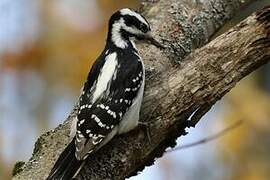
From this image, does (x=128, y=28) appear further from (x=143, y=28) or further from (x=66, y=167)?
(x=66, y=167)

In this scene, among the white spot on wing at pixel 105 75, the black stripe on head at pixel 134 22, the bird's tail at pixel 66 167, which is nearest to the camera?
the bird's tail at pixel 66 167

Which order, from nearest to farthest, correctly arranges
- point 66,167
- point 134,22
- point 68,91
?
point 66,167, point 134,22, point 68,91

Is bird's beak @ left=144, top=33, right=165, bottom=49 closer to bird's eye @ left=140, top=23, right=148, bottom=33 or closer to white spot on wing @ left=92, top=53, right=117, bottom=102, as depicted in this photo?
bird's eye @ left=140, top=23, right=148, bottom=33

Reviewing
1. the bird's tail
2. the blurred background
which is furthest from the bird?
the blurred background

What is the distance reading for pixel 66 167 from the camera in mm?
3070

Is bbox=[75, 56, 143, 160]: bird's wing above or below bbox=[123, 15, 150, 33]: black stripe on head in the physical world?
below

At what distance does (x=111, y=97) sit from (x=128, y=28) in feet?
1.59

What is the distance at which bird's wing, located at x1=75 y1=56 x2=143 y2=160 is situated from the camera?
3.14m

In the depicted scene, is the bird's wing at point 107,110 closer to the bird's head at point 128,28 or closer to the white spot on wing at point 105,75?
the white spot on wing at point 105,75

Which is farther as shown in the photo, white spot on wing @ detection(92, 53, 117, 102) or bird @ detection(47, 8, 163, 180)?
white spot on wing @ detection(92, 53, 117, 102)

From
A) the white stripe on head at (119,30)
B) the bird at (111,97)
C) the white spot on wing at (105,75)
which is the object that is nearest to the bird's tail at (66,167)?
the bird at (111,97)

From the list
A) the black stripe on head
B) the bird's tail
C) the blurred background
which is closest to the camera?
Result: the bird's tail

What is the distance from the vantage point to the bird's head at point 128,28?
363 cm

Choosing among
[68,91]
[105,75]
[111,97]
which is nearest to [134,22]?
[105,75]
